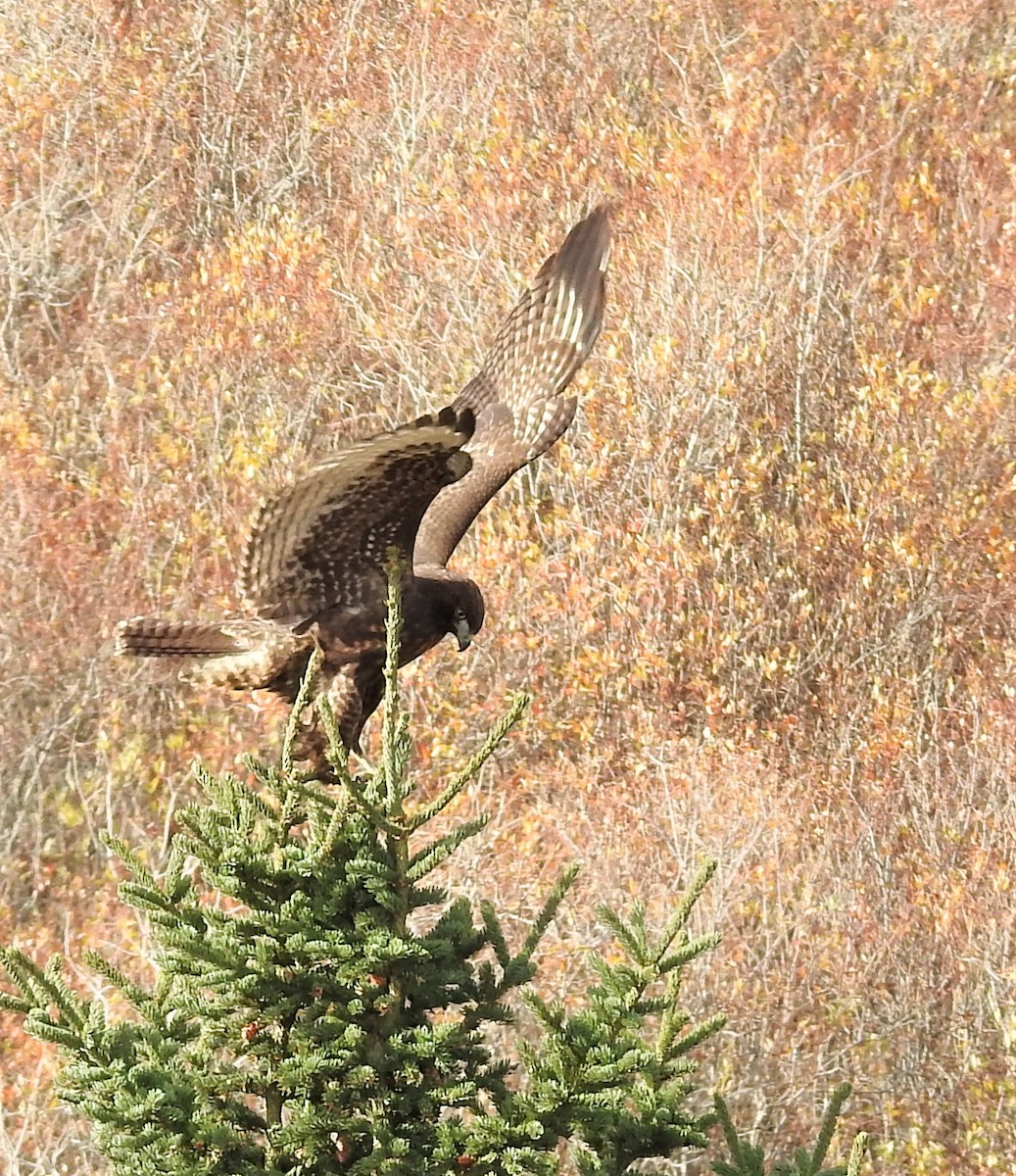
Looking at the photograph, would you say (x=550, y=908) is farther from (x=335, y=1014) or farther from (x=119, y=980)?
(x=119, y=980)

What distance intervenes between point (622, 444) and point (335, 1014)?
36.6 feet

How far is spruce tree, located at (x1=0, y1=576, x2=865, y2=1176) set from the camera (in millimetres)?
3504

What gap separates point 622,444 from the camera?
14555 millimetres

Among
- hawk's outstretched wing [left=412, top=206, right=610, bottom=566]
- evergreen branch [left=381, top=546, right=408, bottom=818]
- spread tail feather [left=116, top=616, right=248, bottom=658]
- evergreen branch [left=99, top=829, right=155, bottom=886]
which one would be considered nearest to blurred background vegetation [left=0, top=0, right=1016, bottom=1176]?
hawk's outstretched wing [left=412, top=206, right=610, bottom=566]

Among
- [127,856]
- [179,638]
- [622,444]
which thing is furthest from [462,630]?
[622,444]

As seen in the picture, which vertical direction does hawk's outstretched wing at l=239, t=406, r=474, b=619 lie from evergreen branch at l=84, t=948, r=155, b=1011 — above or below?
above

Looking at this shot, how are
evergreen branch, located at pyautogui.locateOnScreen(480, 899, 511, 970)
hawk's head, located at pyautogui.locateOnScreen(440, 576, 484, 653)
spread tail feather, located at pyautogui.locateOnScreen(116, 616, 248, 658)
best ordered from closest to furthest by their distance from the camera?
evergreen branch, located at pyautogui.locateOnScreen(480, 899, 511, 970), spread tail feather, located at pyautogui.locateOnScreen(116, 616, 248, 658), hawk's head, located at pyautogui.locateOnScreen(440, 576, 484, 653)

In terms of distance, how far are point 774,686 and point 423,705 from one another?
9.59 feet

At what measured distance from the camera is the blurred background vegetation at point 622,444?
11211 millimetres

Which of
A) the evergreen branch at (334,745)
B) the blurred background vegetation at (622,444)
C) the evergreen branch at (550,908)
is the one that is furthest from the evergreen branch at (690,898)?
the blurred background vegetation at (622,444)

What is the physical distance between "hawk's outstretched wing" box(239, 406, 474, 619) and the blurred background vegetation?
5.23 m

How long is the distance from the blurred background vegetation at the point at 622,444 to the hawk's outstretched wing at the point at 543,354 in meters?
4.28


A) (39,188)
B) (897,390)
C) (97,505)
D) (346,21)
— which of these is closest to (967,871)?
(897,390)

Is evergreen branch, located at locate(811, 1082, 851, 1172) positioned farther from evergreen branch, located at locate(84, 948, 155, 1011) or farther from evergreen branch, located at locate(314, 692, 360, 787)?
evergreen branch, located at locate(84, 948, 155, 1011)
